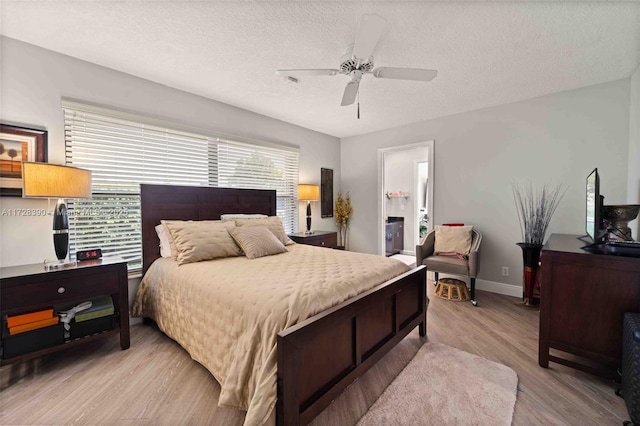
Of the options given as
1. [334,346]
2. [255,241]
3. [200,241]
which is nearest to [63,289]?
[200,241]

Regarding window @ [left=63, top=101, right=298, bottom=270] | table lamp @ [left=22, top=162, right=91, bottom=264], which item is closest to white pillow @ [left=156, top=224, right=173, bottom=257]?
window @ [left=63, top=101, right=298, bottom=270]

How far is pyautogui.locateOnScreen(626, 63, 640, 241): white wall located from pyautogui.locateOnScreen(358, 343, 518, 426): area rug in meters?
2.16

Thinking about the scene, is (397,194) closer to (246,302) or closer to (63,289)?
(246,302)

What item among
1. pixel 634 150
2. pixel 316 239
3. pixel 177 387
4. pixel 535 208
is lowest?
pixel 177 387

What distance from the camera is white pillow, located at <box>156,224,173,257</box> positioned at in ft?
8.75

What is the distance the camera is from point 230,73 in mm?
2682

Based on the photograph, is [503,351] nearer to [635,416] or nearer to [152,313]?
[635,416]

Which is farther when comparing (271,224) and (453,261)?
(453,261)

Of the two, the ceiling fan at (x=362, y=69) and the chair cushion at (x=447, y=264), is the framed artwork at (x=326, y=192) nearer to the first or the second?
the chair cushion at (x=447, y=264)

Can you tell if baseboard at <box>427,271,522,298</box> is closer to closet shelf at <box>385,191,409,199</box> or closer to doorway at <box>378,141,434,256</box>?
doorway at <box>378,141,434,256</box>

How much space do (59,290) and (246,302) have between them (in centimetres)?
158

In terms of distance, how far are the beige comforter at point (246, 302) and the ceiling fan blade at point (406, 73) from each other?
1589 millimetres

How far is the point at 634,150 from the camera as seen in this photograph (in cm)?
267

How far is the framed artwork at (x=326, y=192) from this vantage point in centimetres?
498
